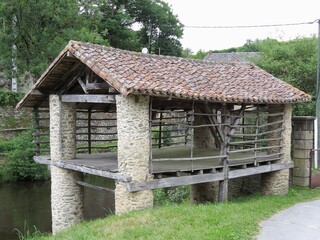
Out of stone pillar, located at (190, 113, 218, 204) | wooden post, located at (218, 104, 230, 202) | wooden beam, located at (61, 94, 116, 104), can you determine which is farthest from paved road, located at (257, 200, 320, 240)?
wooden beam, located at (61, 94, 116, 104)

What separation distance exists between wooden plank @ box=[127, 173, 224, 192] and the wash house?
2 cm

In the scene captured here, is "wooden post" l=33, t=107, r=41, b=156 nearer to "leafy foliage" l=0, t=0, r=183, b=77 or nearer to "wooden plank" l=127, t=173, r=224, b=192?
"wooden plank" l=127, t=173, r=224, b=192

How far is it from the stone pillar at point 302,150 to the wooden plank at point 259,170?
53 cm

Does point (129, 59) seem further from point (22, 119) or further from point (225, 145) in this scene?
point (22, 119)

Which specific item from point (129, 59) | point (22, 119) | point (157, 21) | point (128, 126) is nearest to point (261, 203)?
Result: point (128, 126)

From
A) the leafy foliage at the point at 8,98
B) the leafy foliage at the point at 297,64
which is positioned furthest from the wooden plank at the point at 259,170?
the leafy foliage at the point at 8,98

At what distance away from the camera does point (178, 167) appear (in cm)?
1044

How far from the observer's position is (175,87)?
9.18 meters

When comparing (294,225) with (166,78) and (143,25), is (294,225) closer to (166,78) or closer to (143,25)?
(166,78)

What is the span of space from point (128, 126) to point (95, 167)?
174 centimetres

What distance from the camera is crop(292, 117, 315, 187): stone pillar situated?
1312cm

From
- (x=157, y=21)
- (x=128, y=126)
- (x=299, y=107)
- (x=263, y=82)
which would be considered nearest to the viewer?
(x=128, y=126)

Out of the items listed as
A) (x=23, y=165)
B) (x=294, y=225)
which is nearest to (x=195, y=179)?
(x=294, y=225)

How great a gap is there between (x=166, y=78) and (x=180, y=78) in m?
0.58
